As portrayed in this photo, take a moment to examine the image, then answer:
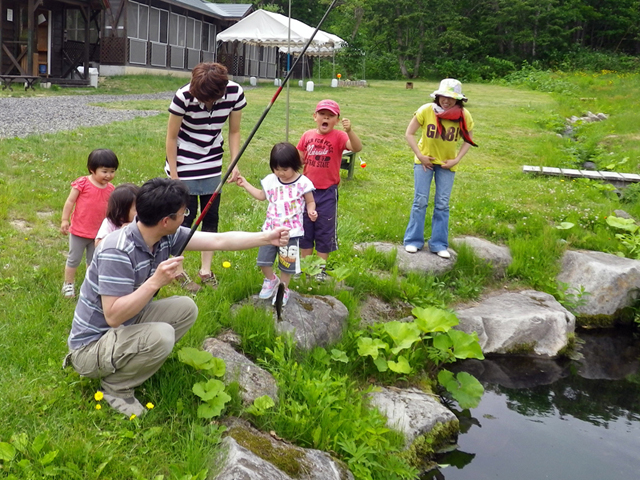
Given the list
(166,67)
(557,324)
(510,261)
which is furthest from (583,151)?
(166,67)

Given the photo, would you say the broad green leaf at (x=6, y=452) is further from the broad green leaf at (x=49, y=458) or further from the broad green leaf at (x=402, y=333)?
the broad green leaf at (x=402, y=333)

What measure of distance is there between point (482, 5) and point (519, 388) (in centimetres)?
3934

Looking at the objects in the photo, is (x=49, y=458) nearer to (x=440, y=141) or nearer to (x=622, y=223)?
(x=440, y=141)

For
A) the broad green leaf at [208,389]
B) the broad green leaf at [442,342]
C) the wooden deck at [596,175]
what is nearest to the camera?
the broad green leaf at [208,389]

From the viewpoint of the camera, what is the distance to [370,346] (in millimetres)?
4164

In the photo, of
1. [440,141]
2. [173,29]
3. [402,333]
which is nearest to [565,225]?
[440,141]

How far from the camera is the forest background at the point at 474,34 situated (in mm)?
35594

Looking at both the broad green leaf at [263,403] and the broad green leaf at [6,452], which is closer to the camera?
the broad green leaf at [6,452]

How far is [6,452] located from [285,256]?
199 cm

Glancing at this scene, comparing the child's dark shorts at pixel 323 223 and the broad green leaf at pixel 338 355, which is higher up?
the child's dark shorts at pixel 323 223

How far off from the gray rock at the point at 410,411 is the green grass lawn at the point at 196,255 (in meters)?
0.31

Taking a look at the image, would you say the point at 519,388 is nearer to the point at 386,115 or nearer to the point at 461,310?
the point at 461,310

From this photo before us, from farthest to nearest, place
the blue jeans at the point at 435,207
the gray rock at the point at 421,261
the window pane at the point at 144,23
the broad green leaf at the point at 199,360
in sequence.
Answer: the window pane at the point at 144,23 < the gray rock at the point at 421,261 < the blue jeans at the point at 435,207 < the broad green leaf at the point at 199,360

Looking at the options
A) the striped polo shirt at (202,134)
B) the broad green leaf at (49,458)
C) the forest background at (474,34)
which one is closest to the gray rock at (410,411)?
the broad green leaf at (49,458)
